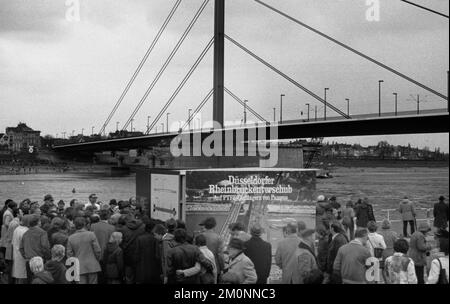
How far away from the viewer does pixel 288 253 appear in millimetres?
5977

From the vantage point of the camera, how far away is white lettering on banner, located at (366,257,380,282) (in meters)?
5.94

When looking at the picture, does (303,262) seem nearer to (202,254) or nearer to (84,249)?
(202,254)

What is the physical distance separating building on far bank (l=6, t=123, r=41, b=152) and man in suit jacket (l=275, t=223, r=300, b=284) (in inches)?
1638

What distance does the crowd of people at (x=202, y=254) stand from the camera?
18.8ft

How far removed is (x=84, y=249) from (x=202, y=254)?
1401 millimetres

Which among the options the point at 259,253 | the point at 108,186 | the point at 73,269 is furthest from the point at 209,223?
the point at 108,186

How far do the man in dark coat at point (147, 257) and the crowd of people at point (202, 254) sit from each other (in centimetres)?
1

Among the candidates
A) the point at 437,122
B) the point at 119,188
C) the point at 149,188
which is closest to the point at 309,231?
the point at 149,188

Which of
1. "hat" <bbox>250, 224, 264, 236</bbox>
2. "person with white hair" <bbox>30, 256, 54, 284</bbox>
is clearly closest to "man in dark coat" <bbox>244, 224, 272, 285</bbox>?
"hat" <bbox>250, 224, 264, 236</bbox>

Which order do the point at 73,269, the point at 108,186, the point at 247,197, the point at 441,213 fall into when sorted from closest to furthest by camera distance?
the point at 73,269, the point at 247,197, the point at 441,213, the point at 108,186

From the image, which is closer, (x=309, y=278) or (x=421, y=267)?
(x=309, y=278)

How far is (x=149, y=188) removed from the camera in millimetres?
8352

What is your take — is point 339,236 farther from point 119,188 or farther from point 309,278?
point 119,188
